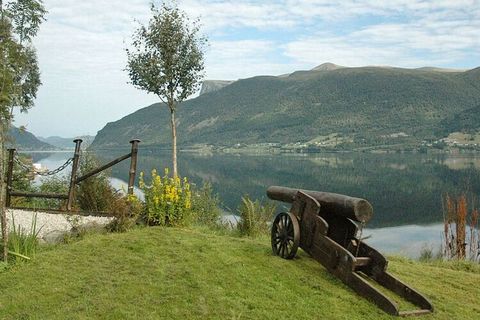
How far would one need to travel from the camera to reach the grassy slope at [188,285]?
21.9 feet

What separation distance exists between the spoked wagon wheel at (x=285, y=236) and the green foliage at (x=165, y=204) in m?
3.08

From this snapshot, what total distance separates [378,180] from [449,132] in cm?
12884

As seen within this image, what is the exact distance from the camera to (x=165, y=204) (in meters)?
11.5

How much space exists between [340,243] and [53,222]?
7.27 metres

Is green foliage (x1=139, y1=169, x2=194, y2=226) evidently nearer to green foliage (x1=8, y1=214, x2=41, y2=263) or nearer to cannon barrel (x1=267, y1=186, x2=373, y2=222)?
green foliage (x1=8, y1=214, x2=41, y2=263)

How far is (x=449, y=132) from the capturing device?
191375mm

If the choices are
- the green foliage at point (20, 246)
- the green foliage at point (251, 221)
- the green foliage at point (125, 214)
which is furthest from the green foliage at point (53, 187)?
the green foliage at point (20, 246)

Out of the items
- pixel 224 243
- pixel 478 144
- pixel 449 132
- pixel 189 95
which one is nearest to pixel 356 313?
pixel 224 243

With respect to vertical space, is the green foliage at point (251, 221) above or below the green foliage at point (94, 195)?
below

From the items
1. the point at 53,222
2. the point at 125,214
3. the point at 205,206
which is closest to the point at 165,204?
the point at 125,214

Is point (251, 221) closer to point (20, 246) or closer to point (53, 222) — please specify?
point (53, 222)

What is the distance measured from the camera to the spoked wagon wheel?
8.70 m

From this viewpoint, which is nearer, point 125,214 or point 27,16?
point 125,214

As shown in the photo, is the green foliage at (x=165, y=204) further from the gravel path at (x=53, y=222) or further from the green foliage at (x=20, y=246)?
the green foliage at (x=20, y=246)
